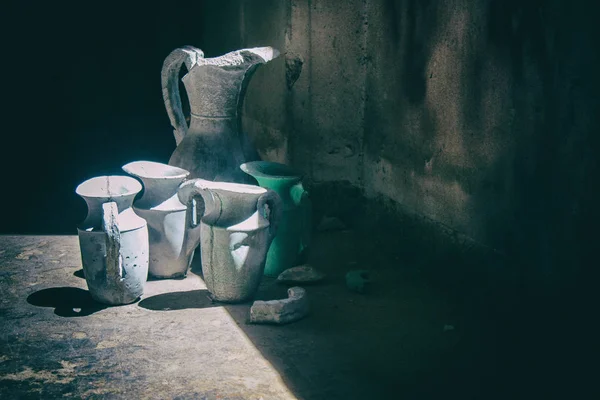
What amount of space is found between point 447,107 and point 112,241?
2.34 meters

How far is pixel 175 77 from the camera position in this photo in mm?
5328

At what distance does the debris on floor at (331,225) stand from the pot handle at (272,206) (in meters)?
1.43

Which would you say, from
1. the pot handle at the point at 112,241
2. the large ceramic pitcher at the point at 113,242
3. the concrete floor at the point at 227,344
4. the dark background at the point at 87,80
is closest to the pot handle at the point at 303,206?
the concrete floor at the point at 227,344

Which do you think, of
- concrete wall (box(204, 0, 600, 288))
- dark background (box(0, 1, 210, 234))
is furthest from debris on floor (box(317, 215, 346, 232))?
dark background (box(0, 1, 210, 234))

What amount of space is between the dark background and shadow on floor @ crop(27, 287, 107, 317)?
119 inches

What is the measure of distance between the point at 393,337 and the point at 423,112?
1722 millimetres

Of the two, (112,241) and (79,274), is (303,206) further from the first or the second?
(79,274)

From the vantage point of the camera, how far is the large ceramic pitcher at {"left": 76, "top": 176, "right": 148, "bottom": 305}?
4.18 metres

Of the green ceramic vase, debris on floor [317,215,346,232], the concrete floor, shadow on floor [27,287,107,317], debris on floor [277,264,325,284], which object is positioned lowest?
the concrete floor

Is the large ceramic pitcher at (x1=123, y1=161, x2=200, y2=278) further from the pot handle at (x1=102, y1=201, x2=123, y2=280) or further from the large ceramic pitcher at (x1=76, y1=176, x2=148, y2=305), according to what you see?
the pot handle at (x1=102, y1=201, x2=123, y2=280)

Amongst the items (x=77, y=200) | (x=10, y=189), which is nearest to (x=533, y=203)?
(x=77, y=200)

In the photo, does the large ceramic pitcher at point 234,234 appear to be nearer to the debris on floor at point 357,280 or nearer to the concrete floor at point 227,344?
the concrete floor at point 227,344

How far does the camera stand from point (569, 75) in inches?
145

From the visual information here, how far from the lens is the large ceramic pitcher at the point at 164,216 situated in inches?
183
